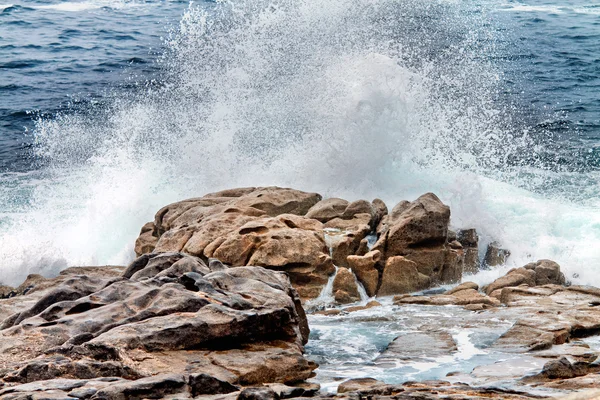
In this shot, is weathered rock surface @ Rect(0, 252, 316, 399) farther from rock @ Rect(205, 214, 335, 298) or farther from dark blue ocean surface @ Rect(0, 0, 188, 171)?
dark blue ocean surface @ Rect(0, 0, 188, 171)

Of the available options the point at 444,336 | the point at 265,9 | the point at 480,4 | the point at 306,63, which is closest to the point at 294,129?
the point at 306,63

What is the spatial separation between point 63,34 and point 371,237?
2166 centimetres

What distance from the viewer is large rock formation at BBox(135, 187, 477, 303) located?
1220cm

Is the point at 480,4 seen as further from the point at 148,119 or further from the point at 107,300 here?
the point at 107,300

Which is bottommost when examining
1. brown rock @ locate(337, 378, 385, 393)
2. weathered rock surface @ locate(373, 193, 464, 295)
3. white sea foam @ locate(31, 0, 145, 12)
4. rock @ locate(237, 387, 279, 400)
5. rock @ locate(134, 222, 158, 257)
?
rock @ locate(134, 222, 158, 257)

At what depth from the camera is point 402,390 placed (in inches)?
250

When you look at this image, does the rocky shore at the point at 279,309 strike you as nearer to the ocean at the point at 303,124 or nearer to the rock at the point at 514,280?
the rock at the point at 514,280

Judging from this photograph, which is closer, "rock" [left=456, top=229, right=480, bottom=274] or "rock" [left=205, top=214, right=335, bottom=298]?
"rock" [left=205, top=214, right=335, bottom=298]

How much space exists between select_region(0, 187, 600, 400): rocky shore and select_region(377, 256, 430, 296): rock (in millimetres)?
22

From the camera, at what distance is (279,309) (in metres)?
8.11

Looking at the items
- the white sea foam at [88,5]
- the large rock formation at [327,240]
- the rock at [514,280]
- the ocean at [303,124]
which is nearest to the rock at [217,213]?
the large rock formation at [327,240]

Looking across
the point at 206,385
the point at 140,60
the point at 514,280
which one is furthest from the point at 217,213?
the point at 140,60

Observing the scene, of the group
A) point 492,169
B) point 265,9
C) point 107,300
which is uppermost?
point 265,9

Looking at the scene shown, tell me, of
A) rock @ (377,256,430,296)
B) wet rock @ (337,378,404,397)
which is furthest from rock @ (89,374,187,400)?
rock @ (377,256,430,296)
